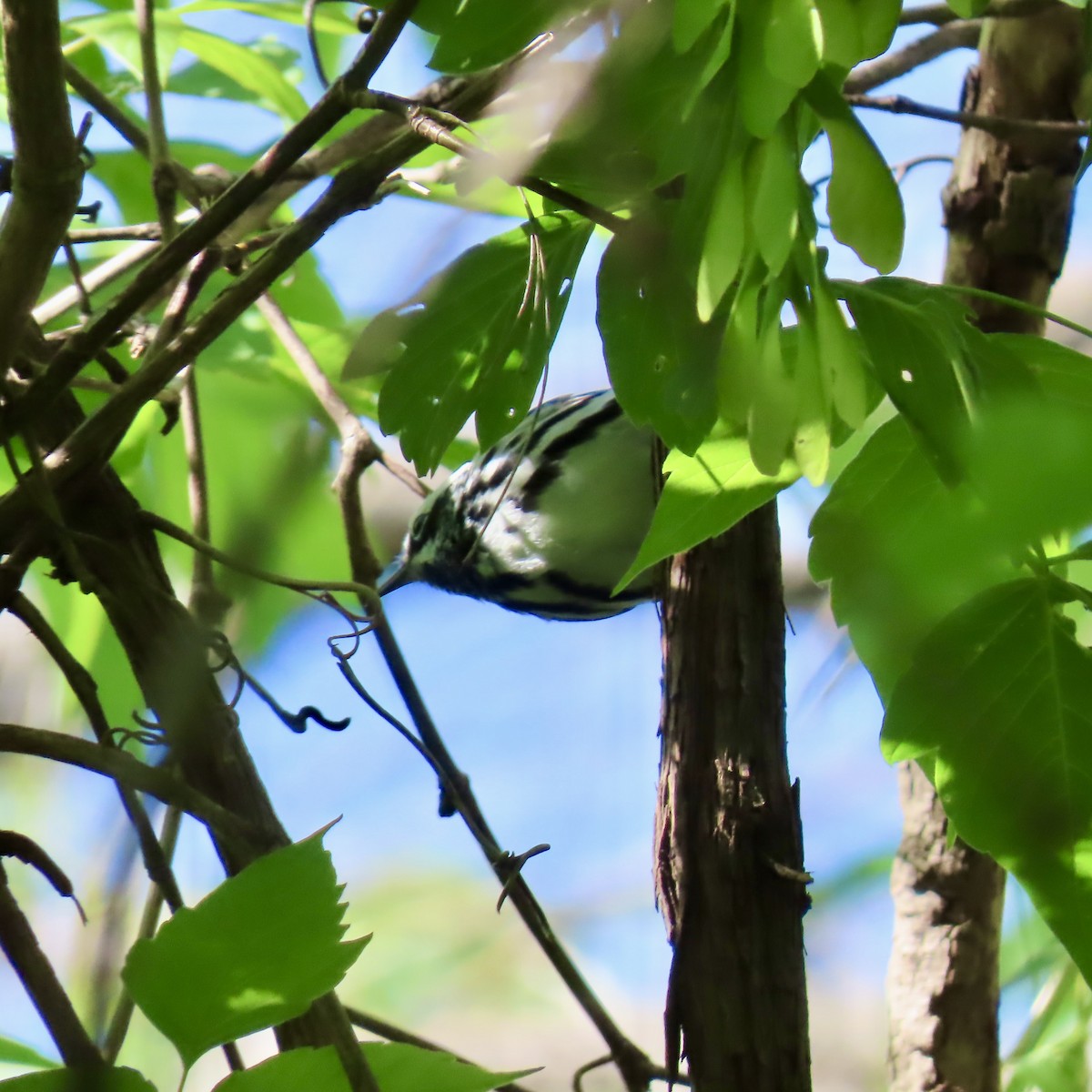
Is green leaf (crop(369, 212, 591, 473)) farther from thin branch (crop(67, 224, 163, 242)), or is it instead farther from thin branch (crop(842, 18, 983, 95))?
thin branch (crop(842, 18, 983, 95))

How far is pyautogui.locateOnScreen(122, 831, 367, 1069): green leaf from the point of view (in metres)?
0.36

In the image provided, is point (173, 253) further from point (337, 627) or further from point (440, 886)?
point (440, 886)

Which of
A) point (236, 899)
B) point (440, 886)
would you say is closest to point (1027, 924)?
point (236, 899)

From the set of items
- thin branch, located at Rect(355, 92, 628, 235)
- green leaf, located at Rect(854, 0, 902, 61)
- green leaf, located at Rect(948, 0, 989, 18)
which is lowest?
green leaf, located at Rect(854, 0, 902, 61)

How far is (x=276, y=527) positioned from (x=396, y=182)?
0.28 m

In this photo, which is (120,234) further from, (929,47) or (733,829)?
(929,47)

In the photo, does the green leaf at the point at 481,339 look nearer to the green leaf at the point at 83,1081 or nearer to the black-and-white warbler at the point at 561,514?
the green leaf at the point at 83,1081

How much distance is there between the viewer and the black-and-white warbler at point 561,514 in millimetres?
908

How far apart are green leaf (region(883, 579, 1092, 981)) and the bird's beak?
0.82 meters

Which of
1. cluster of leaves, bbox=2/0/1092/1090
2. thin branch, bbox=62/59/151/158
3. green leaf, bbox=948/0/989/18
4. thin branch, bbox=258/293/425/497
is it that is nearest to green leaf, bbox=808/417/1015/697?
cluster of leaves, bbox=2/0/1092/1090

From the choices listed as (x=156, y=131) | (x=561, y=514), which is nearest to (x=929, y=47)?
(x=561, y=514)

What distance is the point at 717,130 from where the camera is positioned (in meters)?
0.28

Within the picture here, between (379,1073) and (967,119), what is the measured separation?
24.2 inches

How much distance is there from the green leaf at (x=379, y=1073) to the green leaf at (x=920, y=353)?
0.68 ft
